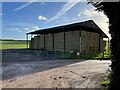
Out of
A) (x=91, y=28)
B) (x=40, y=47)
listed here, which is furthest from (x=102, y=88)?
(x=40, y=47)

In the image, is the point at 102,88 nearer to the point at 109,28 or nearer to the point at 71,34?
the point at 109,28

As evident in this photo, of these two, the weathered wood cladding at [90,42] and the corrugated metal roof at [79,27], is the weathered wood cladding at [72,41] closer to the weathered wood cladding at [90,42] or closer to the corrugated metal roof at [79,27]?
the weathered wood cladding at [90,42]

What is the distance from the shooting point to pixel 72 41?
2780cm

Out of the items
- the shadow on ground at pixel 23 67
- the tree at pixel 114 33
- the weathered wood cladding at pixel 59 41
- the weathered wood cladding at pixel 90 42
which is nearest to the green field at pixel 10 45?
the weathered wood cladding at pixel 59 41

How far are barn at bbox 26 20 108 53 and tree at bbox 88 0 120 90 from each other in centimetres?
2073

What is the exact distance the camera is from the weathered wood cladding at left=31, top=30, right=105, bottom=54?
27203mm

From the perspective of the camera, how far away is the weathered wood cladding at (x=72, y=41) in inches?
1071

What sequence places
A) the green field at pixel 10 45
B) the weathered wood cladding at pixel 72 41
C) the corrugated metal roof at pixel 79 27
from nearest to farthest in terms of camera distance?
the corrugated metal roof at pixel 79 27 → the weathered wood cladding at pixel 72 41 → the green field at pixel 10 45

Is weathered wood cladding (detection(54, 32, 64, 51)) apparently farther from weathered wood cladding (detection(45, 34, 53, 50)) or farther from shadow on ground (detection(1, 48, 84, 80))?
shadow on ground (detection(1, 48, 84, 80))

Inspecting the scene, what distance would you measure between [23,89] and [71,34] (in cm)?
2174

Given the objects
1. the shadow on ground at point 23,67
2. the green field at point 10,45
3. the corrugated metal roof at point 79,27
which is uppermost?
the corrugated metal roof at point 79,27

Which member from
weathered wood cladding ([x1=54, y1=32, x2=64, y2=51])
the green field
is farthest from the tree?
the green field

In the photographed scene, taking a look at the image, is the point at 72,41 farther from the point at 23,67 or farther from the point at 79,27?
the point at 23,67

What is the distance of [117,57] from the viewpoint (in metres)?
5.32
